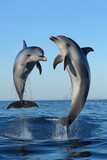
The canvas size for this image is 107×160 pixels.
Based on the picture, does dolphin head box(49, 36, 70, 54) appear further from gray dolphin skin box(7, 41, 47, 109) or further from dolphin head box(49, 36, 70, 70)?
gray dolphin skin box(7, 41, 47, 109)

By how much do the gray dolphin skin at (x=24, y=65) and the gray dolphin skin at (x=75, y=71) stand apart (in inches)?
36.2

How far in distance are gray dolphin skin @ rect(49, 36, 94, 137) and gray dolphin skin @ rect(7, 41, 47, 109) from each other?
0.92m

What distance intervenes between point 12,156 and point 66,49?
3.91 metres

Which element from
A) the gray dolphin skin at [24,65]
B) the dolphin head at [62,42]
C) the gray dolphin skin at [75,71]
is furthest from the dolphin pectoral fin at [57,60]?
the gray dolphin skin at [24,65]

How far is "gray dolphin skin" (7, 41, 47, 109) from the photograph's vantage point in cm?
994

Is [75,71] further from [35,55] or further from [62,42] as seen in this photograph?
[35,55]

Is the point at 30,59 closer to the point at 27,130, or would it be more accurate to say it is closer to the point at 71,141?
the point at 71,141

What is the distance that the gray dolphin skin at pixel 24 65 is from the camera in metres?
9.94

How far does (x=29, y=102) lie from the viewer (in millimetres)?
11203

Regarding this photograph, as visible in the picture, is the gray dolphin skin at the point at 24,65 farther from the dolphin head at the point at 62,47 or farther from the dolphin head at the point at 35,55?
the dolphin head at the point at 62,47

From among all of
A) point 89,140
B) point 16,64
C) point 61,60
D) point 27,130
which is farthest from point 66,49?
point 27,130

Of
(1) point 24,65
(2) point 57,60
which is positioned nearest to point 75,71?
(2) point 57,60

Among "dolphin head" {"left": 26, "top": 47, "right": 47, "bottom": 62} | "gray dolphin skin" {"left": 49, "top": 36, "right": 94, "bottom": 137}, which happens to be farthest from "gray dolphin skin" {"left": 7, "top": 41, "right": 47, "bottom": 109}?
"gray dolphin skin" {"left": 49, "top": 36, "right": 94, "bottom": 137}

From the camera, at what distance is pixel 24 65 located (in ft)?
33.0
